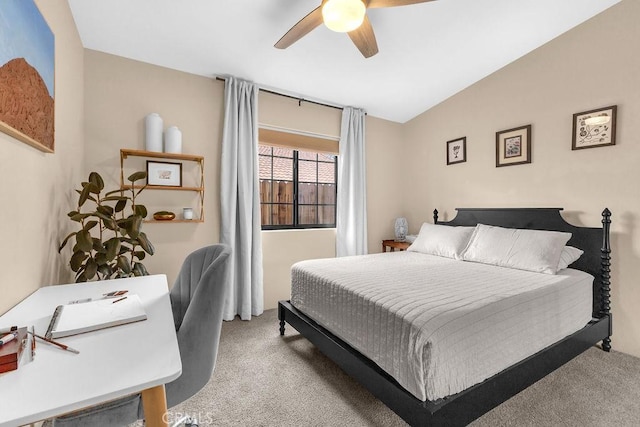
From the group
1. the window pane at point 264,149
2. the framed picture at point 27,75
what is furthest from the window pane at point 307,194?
the framed picture at point 27,75

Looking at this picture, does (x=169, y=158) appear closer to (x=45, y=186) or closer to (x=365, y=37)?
(x=45, y=186)

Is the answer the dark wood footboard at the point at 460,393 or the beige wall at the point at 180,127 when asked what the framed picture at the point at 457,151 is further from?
the dark wood footboard at the point at 460,393

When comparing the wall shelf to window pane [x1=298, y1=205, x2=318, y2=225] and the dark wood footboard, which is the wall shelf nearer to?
window pane [x1=298, y1=205, x2=318, y2=225]

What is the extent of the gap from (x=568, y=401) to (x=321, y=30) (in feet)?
10.7

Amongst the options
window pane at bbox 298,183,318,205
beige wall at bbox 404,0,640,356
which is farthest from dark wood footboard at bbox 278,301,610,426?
window pane at bbox 298,183,318,205

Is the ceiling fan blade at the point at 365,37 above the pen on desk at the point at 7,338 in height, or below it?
above

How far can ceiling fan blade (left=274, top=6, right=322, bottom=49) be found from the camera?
71.2 inches

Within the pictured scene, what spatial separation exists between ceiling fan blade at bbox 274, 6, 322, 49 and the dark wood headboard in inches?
104

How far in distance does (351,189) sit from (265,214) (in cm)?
119

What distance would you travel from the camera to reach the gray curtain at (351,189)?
3.86 m

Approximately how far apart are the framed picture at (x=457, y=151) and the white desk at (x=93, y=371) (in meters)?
3.62

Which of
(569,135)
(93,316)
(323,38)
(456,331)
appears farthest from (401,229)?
(93,316)

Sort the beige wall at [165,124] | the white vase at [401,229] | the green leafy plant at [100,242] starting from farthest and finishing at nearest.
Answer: the white vase at [401,229]
the beige wall at [165,124]
the green leafy plant at [100,242]

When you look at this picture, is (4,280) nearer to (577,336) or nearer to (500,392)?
(500,392)
